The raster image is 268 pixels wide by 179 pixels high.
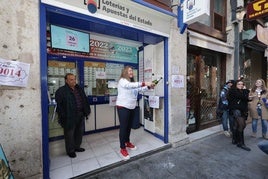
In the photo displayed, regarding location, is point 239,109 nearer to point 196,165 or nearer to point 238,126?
point 238,126

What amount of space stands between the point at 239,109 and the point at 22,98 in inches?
161

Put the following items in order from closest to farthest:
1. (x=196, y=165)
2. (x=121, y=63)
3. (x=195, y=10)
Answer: (x=196, y=165) < (x=195, y=10) < (x=121, y=63)

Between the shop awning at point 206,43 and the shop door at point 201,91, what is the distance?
16.3 inches

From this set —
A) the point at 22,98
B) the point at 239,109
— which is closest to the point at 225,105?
the point at 239,109

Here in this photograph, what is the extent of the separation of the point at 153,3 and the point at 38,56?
8.09ft

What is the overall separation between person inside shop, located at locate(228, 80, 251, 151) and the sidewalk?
0.83ft

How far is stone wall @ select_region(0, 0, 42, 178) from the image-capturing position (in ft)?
5.93

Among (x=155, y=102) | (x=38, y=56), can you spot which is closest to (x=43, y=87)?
(x=38, y=56)

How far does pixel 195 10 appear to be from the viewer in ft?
9.73

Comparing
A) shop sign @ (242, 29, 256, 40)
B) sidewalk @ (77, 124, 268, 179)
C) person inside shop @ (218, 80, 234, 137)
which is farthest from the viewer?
shop sign @ (242, 29, 256, 40)

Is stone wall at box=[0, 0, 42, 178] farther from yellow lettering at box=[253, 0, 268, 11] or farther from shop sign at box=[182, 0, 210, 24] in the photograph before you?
yellow lettering at box=[253, 0, 268, 11]

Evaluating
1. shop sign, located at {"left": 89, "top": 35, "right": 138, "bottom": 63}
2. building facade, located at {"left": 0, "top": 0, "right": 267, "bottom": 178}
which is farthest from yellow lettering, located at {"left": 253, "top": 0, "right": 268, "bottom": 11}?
shop sign, located at {"left": 89, "top": 35, "right": 138, "bottom": 63}

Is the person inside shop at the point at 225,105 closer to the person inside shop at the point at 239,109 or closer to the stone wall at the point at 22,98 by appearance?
the person inside shop at the point at 239,109

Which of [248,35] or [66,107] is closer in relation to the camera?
[66,107]
